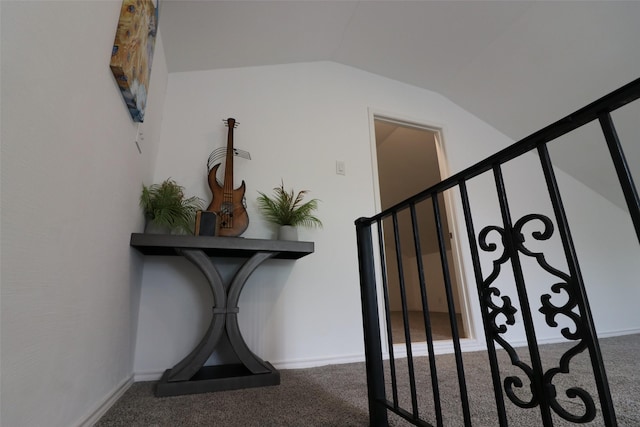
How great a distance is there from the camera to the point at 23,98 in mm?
604

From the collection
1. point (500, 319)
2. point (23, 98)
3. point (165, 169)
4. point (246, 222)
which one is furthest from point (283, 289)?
point (500, 319)

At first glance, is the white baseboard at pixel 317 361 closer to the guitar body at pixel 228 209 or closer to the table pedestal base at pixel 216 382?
the table pedestal base at pixel 216 382

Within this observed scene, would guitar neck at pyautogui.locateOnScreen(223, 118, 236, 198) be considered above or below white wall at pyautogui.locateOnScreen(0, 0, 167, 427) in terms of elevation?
above

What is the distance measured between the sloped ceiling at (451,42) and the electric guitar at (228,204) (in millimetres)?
814

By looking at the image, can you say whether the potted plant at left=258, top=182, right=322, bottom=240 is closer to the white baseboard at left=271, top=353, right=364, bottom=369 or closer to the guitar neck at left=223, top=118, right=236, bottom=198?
the guitar neck at left=223, top=118, right=236, bottom=198

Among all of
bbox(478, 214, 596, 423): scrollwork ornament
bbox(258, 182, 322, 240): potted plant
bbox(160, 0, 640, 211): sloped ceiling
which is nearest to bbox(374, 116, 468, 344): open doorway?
bbox(160, 0, 640, 211): sloped ceiling

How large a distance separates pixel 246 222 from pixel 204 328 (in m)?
0.65

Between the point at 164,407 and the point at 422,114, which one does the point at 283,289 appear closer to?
the point at 164,407

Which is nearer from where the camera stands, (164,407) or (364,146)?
(164,407)

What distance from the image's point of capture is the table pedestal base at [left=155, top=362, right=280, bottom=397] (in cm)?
131

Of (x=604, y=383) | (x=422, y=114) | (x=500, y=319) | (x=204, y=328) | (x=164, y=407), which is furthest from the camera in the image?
(x=422, y=114)

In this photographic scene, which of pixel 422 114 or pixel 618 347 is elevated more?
pixel 422 114

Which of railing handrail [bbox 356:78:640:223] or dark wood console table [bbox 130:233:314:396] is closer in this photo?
railing handrail [bbox 356:78:640:223]

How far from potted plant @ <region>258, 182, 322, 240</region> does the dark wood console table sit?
0.71 feet
